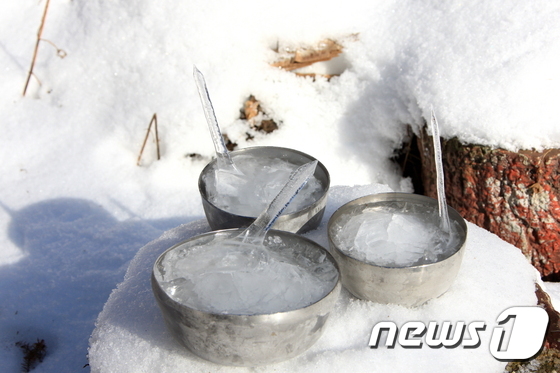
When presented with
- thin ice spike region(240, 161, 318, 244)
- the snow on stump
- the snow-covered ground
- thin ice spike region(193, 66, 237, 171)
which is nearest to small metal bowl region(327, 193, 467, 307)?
thin ice spike region(240, 161, 318, 244)

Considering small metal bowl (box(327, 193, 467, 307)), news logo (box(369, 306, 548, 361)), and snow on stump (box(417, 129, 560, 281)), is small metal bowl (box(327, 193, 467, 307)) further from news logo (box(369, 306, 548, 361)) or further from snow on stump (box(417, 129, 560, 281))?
snow on stump (box(417, 129, 560, 281))

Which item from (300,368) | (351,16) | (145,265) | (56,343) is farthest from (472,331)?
(351,16)

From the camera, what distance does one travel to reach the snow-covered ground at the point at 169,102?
2113 mm

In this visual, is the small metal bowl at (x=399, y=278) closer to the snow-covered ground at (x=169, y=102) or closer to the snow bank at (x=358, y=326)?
the snow bank at (x=358, y=326)

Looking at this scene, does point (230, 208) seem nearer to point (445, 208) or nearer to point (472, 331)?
point (445, 208)

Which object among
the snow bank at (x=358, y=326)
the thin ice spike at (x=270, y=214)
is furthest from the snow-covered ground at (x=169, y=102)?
the thin ice spike at (x=270, y=214)

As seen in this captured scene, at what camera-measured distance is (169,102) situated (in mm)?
2590

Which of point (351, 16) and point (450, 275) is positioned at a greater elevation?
point (351, 16)

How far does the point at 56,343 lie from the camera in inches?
→ 77.9

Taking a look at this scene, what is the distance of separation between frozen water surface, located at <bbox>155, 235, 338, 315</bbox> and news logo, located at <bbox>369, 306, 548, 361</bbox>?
21cm

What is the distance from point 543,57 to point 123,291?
1.74m

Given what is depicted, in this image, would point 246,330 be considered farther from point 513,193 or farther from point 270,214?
point 513,193

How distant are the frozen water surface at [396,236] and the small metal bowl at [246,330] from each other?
0.64ft

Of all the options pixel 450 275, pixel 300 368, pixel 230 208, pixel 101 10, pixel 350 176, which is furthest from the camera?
pixel 101 10
